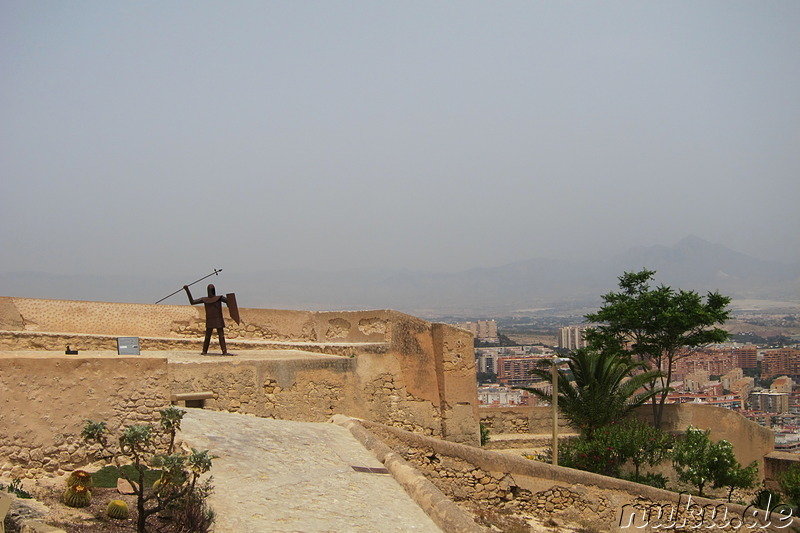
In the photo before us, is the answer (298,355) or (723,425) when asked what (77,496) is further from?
(723,425)

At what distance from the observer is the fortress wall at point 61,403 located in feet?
27.4

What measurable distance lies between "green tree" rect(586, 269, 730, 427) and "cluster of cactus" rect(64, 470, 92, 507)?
1542 centimetres

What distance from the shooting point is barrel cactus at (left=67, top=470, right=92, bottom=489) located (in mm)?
7789

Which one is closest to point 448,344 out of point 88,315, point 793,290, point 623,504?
point 623,504

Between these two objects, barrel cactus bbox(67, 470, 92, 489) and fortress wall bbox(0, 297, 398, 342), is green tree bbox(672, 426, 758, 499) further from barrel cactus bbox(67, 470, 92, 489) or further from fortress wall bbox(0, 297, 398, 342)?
barrel cactus bbox(67, 470, 92, 489)

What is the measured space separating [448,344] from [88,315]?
21.4 feet

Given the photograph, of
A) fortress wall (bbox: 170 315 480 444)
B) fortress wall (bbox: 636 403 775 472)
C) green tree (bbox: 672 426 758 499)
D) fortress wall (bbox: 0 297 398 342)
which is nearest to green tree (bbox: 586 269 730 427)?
fortress wall (bbox: 636 403 775 472)

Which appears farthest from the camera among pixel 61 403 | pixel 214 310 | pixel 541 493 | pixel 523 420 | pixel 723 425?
pixel 723 425

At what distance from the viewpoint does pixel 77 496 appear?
7.70 metres

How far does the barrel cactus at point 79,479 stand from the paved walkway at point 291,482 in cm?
112

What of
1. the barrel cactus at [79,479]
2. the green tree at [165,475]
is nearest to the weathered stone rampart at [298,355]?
the barrel cactus at [79,479]

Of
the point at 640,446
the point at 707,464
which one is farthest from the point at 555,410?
the point at 707,464

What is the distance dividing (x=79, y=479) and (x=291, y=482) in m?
2.24

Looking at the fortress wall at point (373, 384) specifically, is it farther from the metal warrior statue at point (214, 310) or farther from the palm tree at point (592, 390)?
the palm tree at point (592, 390)
